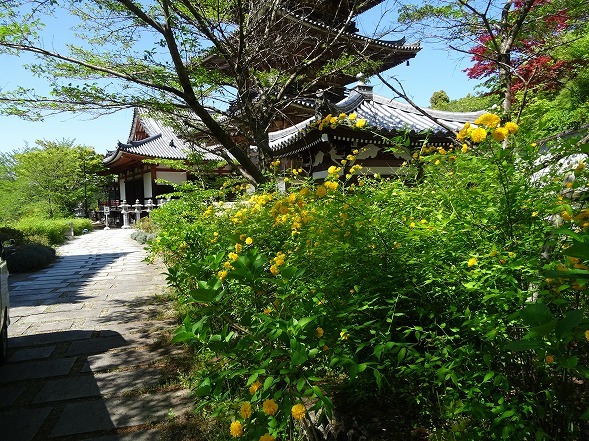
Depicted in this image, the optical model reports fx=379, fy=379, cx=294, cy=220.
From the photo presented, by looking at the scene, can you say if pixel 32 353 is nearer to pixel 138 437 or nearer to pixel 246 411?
pixel 138 437

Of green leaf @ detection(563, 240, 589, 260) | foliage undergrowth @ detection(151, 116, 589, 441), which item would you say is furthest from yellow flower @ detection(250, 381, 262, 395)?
green leaf @ detection(563, 240, 589, 260)

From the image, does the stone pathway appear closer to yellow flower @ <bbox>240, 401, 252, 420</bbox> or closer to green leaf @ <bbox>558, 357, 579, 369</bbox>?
yellow flower @ <bbox>240, 401, 252, 420</bbox>

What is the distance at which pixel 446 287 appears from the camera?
1.61 m

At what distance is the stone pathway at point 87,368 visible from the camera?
268 cm

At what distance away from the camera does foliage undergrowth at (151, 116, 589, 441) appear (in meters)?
1.27

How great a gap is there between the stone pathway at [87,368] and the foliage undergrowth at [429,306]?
3.36ft

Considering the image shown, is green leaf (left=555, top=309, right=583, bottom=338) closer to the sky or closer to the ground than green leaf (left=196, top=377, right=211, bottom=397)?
closer to the sky

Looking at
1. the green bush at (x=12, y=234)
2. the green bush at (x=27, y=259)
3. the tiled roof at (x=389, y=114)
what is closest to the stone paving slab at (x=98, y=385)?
the tiled roof at (x=389, y=114)

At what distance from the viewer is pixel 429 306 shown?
1696mm

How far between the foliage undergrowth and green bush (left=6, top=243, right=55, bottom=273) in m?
9.31

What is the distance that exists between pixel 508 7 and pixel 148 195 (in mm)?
21580

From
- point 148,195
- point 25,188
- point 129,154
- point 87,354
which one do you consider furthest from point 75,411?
point 25,188

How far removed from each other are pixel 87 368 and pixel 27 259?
745 centimetres

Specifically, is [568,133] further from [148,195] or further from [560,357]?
[148,195]
